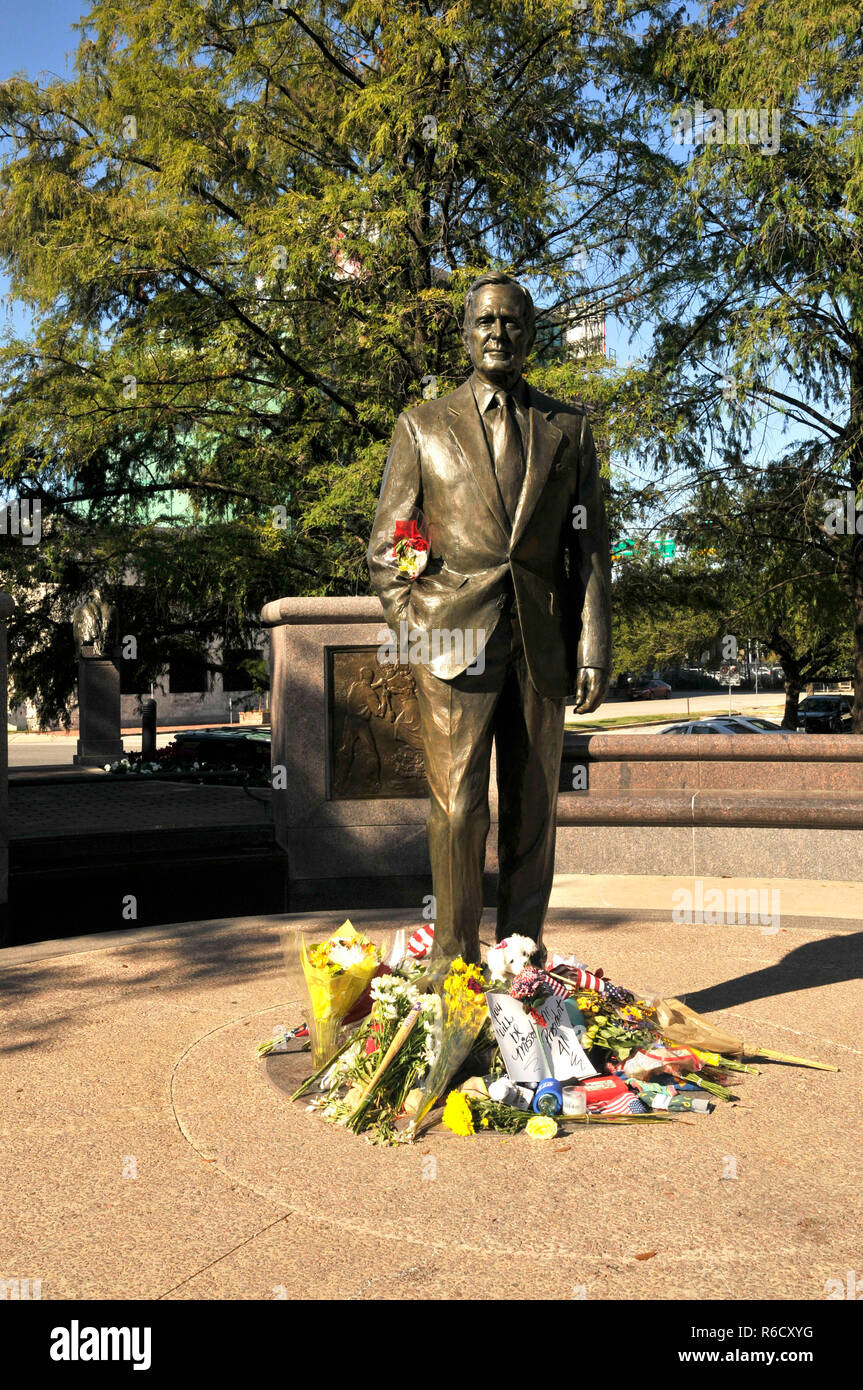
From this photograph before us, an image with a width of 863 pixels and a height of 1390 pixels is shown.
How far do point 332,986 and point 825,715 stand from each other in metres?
29.8

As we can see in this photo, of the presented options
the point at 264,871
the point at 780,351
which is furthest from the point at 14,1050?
the point at 780,351

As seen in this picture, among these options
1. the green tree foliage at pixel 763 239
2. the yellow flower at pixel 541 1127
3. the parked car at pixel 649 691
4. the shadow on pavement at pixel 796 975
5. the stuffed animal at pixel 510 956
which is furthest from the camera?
the parked car at pixel 649 691

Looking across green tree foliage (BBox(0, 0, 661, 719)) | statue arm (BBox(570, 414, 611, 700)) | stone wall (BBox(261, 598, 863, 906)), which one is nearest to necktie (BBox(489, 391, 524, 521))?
statue arm (BBox(570, 414, 611, 700))

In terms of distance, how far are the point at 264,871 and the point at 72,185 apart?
11.7m

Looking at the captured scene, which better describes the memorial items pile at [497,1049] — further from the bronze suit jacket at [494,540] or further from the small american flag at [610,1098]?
the bronze suit jacket at [494,540]

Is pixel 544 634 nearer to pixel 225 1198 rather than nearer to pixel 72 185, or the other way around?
pixel 225 1198

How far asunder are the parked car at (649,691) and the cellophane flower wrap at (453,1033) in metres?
57.2

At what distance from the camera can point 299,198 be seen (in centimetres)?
1356

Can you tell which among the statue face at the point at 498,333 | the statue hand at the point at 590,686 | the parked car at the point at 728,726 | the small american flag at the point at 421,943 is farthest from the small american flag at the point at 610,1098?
the parked car at the point at 728,726

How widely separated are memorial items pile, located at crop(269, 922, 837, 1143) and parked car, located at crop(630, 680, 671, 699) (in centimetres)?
5675

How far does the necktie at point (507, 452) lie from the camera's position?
440cm

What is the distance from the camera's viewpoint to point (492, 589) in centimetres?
435

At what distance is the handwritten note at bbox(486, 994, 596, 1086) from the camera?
13.1 feet

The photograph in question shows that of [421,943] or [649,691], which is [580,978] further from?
[649,691]
